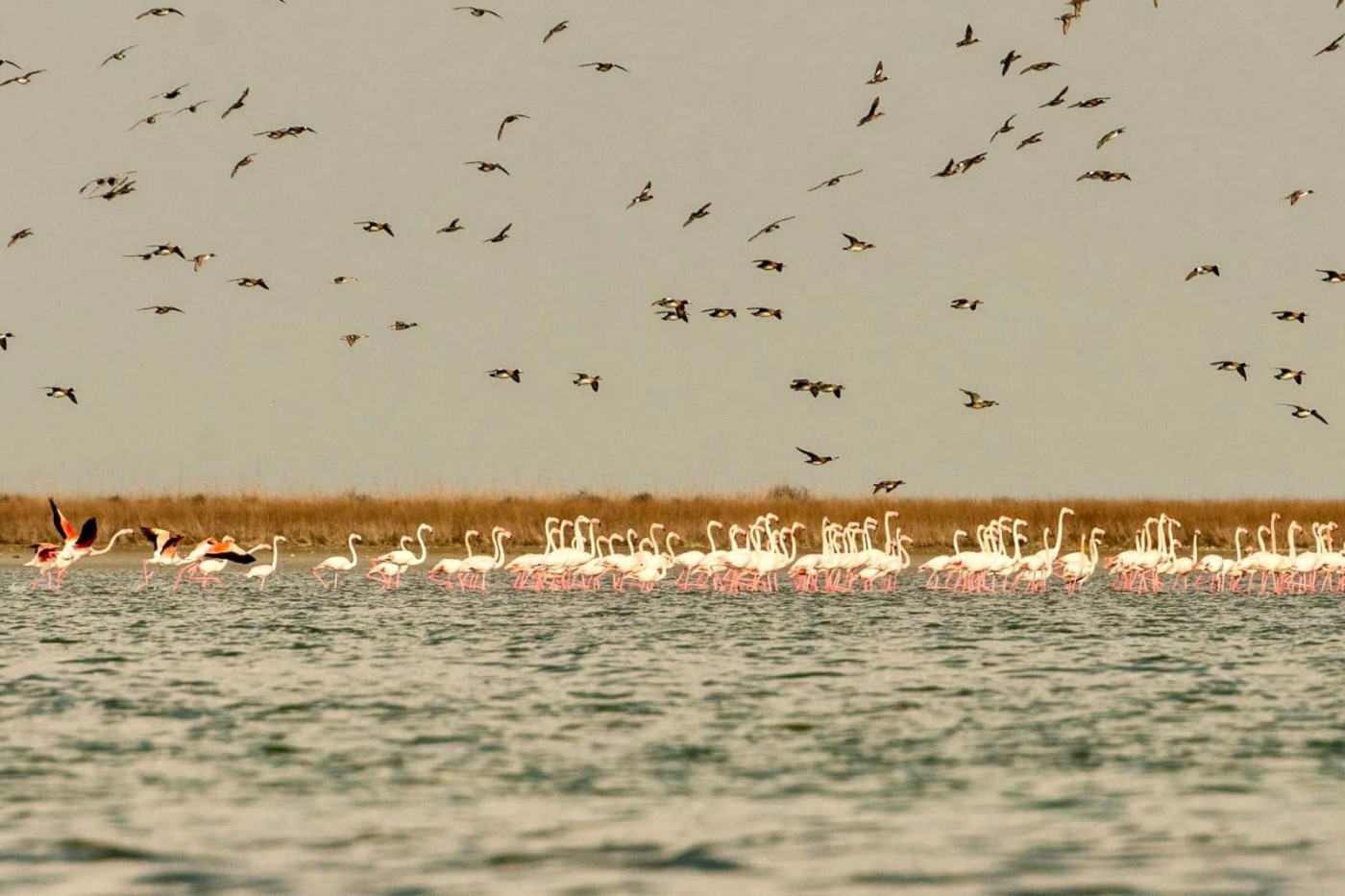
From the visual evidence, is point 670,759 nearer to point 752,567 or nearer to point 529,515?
point 752,567

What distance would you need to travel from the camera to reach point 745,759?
1781cm

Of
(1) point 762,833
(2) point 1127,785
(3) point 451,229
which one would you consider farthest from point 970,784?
(3) point 451,229

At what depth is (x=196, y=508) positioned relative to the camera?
197ft

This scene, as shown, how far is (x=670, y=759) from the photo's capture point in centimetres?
1788

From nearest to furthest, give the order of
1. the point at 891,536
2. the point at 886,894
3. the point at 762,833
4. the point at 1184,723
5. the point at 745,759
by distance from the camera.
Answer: the point at 886,894 < the point at 762,833 < the point at 745,759 < the point at 1184,723 < the point at 891,536

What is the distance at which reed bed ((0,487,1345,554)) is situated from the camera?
57844mm

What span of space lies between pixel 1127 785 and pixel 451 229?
21.3 meters

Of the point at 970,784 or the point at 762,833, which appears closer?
the point at 762,833

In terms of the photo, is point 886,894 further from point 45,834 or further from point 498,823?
point 45,834

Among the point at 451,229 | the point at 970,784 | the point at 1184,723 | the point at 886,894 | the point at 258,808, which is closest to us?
the point at 886,894

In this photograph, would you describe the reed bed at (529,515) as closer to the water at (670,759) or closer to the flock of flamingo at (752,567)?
the flock of flamingo at (752,567)

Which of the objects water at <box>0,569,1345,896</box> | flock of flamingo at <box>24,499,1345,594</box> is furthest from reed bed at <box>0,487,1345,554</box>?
water at <box>0,569,1345,896</box>

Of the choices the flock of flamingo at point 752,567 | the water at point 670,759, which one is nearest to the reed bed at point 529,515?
the flock of flamingo at point 752,567

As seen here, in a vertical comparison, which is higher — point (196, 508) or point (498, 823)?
point (196, 508)
